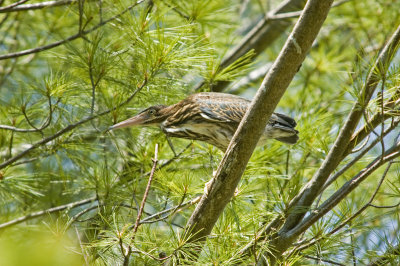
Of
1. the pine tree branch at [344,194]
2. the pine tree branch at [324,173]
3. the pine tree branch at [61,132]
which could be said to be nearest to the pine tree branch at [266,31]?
the pine tree branch at [61,132]

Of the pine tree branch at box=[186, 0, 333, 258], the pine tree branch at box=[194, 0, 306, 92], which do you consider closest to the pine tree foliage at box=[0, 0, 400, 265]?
the pine tree branch at box=[186, 0, 333, 258]

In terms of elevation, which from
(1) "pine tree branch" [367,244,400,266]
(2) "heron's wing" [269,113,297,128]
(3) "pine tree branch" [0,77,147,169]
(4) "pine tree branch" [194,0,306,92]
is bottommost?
(1) "pine tree branch" [367,244,400,266]

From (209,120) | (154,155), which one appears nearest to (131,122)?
(154,155)

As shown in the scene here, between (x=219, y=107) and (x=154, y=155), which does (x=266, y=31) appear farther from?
(x=154, y=155)

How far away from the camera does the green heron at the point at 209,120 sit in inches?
130

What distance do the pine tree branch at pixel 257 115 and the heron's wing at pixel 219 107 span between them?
997mm

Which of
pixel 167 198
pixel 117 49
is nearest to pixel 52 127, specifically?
pixel 117 49

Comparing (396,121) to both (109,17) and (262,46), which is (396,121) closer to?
(109,17)

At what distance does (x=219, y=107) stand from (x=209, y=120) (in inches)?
4.2

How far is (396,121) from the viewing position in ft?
8.38

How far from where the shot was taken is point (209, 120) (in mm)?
3367

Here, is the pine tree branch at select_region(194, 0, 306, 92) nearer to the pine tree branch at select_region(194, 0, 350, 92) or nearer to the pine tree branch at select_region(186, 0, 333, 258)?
the pine tree branch at select_region(194, 0, 350, 92)

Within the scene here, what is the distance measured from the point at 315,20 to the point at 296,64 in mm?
198

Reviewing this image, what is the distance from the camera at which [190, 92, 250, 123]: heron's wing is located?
131 inches
